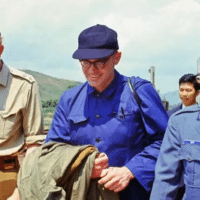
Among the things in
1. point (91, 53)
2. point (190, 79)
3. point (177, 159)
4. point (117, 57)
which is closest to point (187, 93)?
point (190, 79)

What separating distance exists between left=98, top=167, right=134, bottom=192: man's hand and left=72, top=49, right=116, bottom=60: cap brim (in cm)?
79

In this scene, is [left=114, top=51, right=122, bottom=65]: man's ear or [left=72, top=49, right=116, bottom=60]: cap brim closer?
[left=72, top=49, right=116, bottom=60]: cap brim

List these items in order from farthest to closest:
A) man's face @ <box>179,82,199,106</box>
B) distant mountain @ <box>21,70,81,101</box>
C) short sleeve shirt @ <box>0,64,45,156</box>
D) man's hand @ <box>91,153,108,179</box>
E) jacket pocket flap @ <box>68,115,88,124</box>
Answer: distant mountain @ <box>21,70,81,101</box> → man's face @ <box>179,82,199,106</box> → short sleeve shirt @ <box>0,64,45,156</box> → jacket pocket flap @ <box>68,115,88,124</box> → man's hand @ <box>91,153,108,179</box>

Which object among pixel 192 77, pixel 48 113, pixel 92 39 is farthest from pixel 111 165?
pixel 48 113

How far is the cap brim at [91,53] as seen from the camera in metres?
2.53

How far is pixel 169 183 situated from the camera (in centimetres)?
252

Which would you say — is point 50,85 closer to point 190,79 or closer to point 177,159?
point 190,79

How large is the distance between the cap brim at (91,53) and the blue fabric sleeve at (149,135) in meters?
0.33

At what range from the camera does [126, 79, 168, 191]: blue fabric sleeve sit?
8.14 feet

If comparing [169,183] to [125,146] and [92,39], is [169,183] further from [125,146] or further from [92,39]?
[92,39]

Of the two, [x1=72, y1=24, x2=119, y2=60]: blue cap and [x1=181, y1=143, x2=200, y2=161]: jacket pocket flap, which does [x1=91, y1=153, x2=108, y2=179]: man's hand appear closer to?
[x1=181, y1=143, x2=200, y2=161]: jacket pocket flap

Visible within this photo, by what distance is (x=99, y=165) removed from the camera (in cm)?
242

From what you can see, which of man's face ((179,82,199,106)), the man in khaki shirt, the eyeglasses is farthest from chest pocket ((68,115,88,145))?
man's face ((179,82,199,106))

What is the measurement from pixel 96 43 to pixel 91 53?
102mm
